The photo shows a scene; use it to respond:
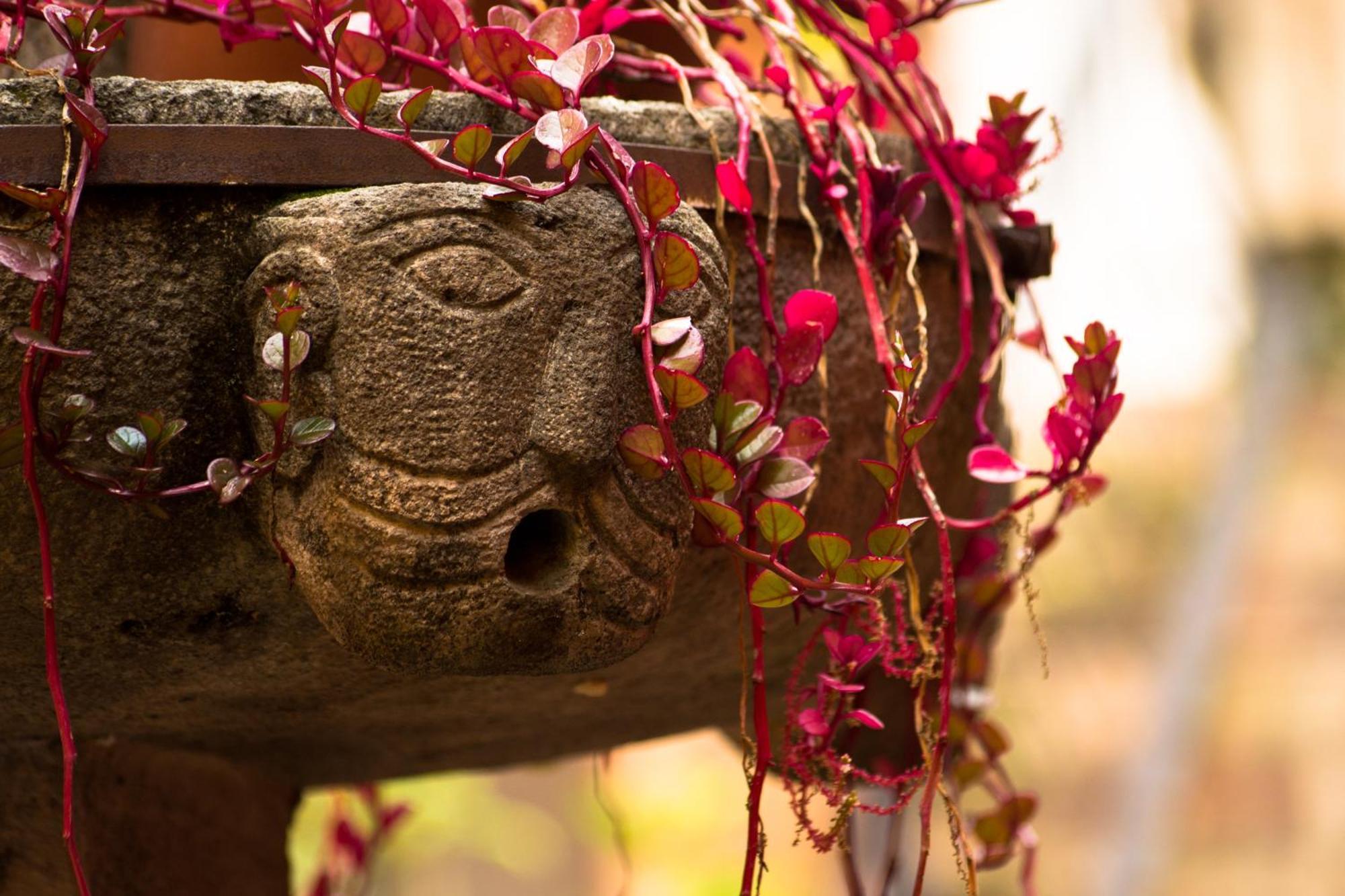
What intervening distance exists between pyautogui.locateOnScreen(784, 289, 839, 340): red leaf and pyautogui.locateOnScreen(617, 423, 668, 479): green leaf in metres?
0.15

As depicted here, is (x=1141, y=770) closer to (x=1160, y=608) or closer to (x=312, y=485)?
(x=1160, y=608)

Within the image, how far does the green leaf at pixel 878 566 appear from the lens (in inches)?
30.2

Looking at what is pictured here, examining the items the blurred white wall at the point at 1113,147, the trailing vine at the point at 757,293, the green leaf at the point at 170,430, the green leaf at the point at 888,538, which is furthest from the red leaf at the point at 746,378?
the blurred white wall at the point at 1113,147

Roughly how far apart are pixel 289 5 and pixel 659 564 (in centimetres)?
41

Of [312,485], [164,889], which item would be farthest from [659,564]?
[164,889]

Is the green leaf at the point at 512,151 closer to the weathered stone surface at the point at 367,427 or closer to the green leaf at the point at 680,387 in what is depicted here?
the weathered stone surface at the point at 367,427

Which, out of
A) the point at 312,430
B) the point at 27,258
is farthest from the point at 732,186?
the point at 27,258

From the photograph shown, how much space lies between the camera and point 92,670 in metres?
0.90

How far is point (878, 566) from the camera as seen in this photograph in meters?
0.77

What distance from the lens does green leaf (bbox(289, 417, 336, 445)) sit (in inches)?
28.7

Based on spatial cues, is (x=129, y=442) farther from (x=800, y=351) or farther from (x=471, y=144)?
(x=800, y=351)

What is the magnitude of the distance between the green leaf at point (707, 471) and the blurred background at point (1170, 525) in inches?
97.0

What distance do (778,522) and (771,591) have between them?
0.04 meters

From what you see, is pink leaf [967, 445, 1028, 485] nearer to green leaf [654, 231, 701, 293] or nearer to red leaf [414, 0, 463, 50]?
green leaf [654, 231, 701, 293]
